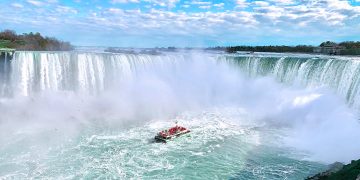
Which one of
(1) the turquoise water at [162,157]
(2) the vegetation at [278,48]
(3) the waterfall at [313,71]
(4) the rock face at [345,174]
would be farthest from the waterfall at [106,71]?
(2) the vegetation at [278,48]

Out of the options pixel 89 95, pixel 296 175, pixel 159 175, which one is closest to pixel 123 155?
pixel 159 175

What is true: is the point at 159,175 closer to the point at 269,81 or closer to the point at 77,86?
the point at 77,86

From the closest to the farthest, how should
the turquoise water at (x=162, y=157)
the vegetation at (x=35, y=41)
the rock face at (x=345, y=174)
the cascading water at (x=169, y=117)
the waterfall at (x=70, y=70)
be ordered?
1. the rock face at (x=345, y=174)
2. the turquoise water at (x=162, y=157)
3. the cascading water at (x=169, y=117)
4. the waterfall at (x=70, y=70)
5. the vegetation at (x=35, y=41)

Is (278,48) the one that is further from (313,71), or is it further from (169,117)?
(169,117)

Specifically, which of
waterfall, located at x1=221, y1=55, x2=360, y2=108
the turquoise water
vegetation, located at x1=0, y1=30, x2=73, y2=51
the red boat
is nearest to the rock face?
the turquoise water

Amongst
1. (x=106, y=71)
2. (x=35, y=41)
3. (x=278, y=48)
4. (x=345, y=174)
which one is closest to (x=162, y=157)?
(x=345, y=174)

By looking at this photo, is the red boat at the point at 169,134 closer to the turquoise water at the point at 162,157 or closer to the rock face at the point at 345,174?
the turquoise water at the point at 162,157
